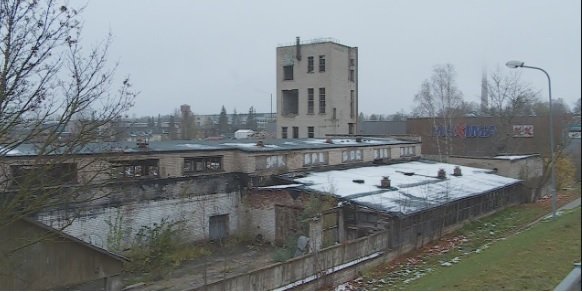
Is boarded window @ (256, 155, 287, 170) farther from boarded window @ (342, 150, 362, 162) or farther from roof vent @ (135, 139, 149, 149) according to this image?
boarded window @ (342, 150, 362, 162)

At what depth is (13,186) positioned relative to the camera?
34.0 feet

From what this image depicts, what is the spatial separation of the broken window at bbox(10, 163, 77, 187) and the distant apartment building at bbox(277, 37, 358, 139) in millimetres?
41679

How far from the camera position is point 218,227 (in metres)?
20.8

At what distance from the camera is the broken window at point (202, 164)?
19.9 meters

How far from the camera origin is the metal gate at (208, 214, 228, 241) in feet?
66.9

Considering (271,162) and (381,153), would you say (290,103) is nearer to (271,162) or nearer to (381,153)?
(381,153)

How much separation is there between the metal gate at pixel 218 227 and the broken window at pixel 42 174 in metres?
10.1

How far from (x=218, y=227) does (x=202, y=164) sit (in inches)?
113

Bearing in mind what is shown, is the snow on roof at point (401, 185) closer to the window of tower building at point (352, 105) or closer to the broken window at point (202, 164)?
the broken window at point (202, 164)

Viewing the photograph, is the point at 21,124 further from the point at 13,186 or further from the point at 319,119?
the point at 319,119

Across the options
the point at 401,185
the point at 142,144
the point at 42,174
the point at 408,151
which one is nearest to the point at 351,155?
the point at 401,185

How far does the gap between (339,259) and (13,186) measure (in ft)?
28.8

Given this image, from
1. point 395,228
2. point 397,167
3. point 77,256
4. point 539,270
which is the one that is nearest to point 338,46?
point 397,167

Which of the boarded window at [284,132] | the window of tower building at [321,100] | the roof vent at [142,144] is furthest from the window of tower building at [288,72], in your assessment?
the roof vent at [142,144]
